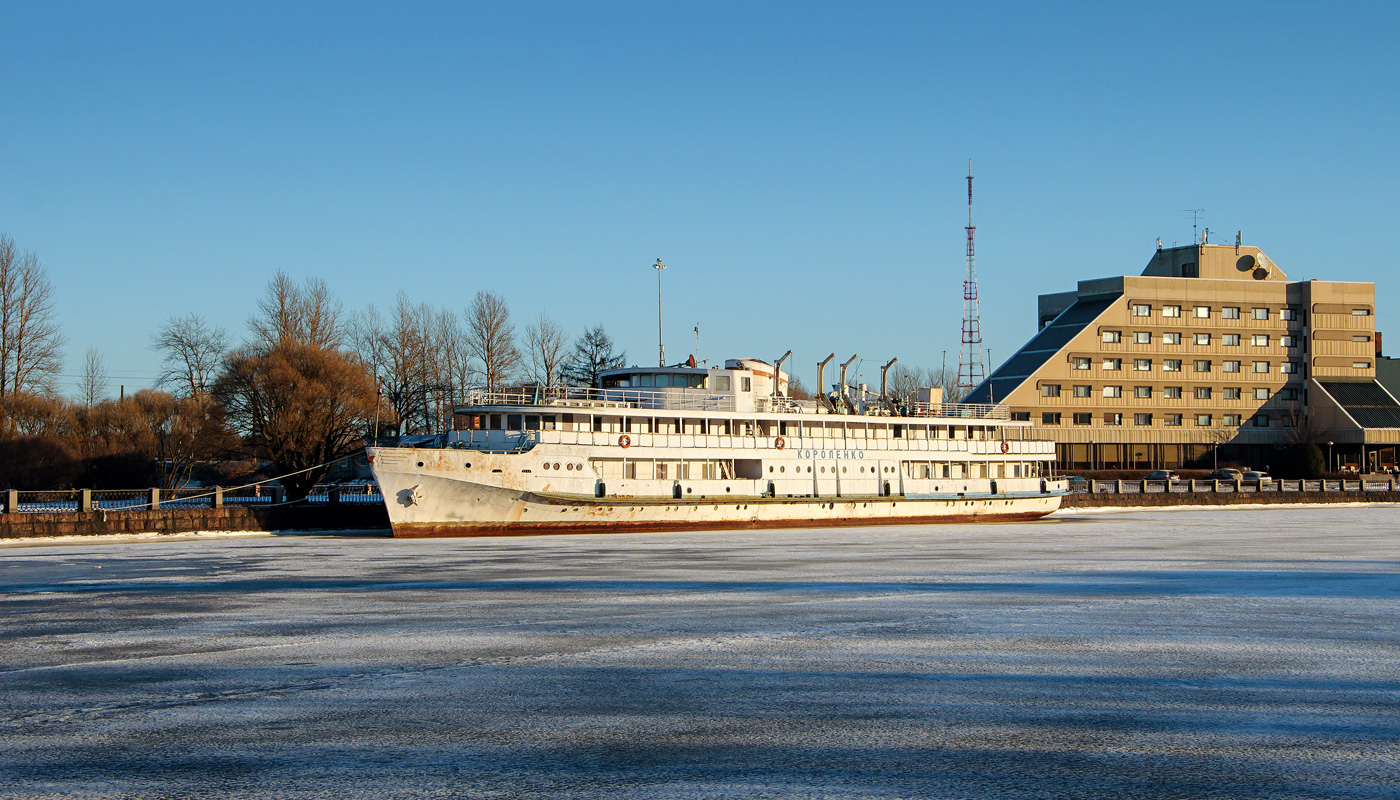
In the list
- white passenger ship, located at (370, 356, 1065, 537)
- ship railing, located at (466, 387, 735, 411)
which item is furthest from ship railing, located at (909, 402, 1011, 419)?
ship railing, located at (466, 387, 735, 411)

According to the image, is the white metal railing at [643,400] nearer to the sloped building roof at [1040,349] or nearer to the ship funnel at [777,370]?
the ship funnel at [777,370]

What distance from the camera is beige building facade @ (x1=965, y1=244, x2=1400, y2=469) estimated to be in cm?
9581

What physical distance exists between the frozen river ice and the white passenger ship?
691 inches

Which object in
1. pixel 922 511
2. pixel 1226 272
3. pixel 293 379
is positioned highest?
pixel 1226 272

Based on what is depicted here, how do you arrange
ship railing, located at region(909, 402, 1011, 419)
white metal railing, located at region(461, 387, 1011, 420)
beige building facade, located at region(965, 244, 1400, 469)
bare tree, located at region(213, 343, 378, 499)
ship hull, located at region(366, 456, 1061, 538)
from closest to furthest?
ship hull, located at region(366, 456, 1061, 538) < white metal railing, located at region(461, 387, 1011, 420) < bare tree, located at region(213, 343, 378, 499) < ship railing, located at region(909, 402, 1011, 419) < beige building facade, located at region(965, 244, 1400, 469)

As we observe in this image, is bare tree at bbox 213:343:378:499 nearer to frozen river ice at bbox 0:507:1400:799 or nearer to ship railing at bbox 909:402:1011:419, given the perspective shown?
ship railing at bbox 909:402:1011:419

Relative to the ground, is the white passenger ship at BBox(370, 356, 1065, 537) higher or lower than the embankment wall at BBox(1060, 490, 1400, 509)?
higher

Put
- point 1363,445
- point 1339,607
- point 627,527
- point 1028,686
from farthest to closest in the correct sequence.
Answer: point 1363,445
point 627,527
point 1339,607
point 1028,686

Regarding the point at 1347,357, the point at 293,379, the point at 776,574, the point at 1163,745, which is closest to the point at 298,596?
the point at 776,574

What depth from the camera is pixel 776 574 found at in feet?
80.5

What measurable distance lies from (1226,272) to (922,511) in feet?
195

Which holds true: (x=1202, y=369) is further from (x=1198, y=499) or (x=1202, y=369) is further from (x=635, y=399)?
(x=635, y=399)

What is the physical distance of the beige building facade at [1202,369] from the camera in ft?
314

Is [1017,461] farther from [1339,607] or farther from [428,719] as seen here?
[428,719]
